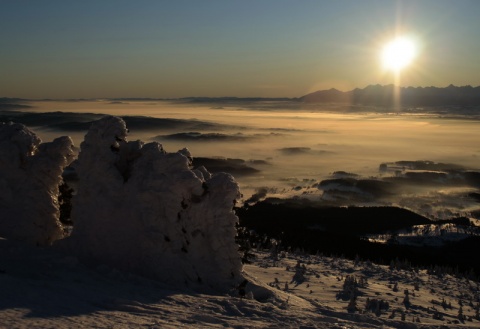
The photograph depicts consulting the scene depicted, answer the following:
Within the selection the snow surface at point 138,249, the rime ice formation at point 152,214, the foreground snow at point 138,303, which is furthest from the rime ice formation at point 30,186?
the foreground snow at point 138,303

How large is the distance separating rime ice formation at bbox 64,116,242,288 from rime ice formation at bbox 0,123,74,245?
6.72 feet

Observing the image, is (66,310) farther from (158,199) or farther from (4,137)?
(4,137)

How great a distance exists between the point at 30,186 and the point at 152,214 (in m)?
6.35

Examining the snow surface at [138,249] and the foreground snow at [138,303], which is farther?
the snow surface at [138,249]

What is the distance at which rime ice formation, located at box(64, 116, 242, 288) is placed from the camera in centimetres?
2095

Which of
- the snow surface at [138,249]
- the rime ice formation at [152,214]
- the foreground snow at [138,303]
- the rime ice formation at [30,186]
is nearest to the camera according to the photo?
the foreground snow at [138,303]

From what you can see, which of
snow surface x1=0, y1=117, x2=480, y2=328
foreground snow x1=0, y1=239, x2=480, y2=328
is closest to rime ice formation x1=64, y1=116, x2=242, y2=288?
snow surface x1=0, y1=117, x2=480, y2=328

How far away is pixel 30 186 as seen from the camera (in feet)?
77.6

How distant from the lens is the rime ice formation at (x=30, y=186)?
23.2 metres

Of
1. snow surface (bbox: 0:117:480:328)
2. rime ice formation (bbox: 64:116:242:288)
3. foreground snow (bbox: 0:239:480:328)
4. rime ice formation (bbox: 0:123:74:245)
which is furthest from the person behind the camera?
rime ice formation (bbox: 0:123:74:245)

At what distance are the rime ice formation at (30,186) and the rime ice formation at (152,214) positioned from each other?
6.72ft

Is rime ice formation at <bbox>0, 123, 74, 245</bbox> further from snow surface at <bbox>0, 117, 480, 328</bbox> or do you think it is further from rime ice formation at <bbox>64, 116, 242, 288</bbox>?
rime ice formation at <bbox>64, 116, 242, 288</bbox>

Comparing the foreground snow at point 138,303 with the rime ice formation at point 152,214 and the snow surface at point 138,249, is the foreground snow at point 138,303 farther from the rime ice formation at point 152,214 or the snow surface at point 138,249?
the rime ice formation at point 152,214

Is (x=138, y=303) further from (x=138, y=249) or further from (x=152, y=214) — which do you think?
(x=152, y=214)
